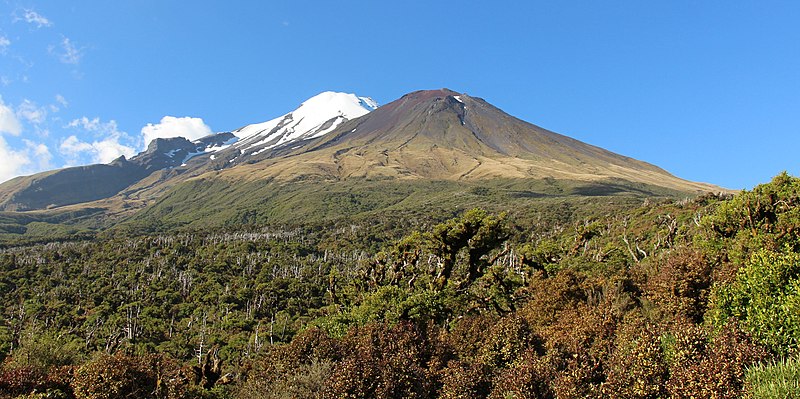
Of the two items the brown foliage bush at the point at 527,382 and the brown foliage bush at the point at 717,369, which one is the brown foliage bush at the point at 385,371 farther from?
the brown foliage bush at the point at 717,369

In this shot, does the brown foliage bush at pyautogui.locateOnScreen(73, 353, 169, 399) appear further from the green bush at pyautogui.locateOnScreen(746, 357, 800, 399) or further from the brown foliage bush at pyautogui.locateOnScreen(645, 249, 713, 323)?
the brown foliage bush at pyautogui.locateOnScreen(645, 249, 713, 323)

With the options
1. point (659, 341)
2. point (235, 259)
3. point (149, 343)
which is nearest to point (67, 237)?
point (235, 259)

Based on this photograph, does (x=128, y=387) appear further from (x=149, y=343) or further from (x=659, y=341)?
(x=149, y=343)

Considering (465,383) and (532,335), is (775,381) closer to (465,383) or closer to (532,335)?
(465,383)

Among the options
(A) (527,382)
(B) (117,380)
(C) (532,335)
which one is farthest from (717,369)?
(B) (117,380)

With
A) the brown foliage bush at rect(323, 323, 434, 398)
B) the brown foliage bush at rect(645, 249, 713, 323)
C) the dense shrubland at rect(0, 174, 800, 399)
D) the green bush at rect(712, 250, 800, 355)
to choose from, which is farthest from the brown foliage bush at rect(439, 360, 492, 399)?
the brown foliage bush at rect(645, 249, 713, 323)

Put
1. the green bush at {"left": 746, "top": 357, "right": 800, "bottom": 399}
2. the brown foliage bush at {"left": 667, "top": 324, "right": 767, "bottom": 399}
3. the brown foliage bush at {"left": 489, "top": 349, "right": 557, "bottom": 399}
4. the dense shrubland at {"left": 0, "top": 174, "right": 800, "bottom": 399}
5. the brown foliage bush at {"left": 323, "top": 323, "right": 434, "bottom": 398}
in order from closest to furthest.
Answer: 1. the green bush at {"left": 746, "top": 357, "right": 800, "bottom": 399}
2. the brown foliage bush at {"left": 667, "top": 324, "right": 767, "bottom": 399}
3. the dense shrubland at {"left": 0, "top": 174, "right": 800, "bottom": 399}
4. the brown foliage bush at {"left": 489, "top": 349, "right": 557, "bottom": 399}
5. the brown foliage bush at {"left": 323, "top": 323, "right": 434, "bottom": 398}

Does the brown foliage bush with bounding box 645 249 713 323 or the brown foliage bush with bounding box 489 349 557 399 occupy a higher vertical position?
the brown foliage bush with bounding box 645 249 713 323

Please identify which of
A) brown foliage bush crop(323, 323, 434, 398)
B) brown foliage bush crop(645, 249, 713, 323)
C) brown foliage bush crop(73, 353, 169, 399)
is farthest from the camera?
brown foliage bush crop(645, 249, 713, 323)

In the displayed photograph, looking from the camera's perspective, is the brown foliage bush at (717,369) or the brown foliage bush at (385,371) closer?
the brown foliage bush at (717,369)

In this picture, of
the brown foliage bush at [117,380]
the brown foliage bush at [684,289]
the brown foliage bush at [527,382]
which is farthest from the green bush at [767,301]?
the brown foliage bush at [117,380]

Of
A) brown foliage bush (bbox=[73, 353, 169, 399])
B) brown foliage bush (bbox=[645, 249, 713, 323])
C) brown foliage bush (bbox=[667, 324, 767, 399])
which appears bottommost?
brown foliage bush (bbox=[73, 353, 169, 399])

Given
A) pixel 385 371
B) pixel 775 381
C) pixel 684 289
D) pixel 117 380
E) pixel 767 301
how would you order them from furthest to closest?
1. pixel 684 289
2. pixel 117 380
3. pixel 385 371
4. pixel 767 301
5. pixel 775 381

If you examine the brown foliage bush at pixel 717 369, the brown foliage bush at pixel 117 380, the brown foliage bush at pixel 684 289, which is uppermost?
the brown foliage bush at pixel 684 289
